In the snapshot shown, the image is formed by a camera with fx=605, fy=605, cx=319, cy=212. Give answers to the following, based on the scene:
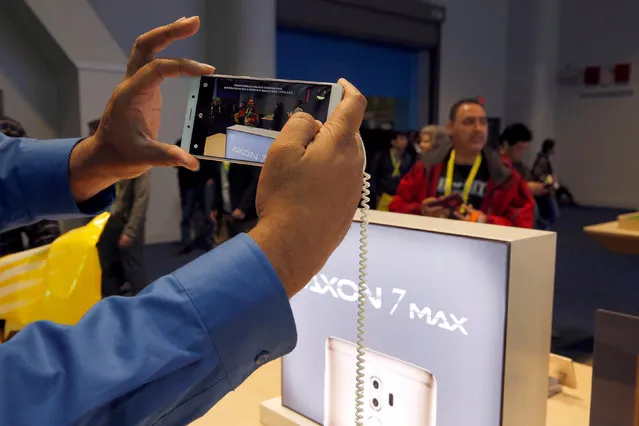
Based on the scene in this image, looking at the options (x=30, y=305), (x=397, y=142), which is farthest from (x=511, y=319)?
(x=397, y=142)

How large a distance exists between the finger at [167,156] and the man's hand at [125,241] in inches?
111

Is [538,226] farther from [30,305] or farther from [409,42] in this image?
[409,42]

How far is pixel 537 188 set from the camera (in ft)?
12.2

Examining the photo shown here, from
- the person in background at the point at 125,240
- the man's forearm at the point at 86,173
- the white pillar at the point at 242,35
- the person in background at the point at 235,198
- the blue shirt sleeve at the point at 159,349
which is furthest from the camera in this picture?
the white pillar at the point at 242,35

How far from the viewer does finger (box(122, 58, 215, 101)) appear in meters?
0.78

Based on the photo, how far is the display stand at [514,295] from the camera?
73 centimetres

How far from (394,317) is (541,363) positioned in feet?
0.67

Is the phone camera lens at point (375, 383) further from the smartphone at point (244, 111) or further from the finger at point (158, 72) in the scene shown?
the finger at point (158, 72)

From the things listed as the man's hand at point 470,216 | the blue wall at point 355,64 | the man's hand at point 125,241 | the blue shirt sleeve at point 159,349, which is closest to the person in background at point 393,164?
the man's hand at point 470,216

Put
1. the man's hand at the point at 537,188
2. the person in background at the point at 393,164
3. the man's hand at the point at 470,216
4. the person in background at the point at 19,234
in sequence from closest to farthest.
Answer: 1. the person in background at the point at 19,234
2. the man's hand at the point at 470,216
3. the man's hand at the point at 537,188
4. the person in background at the point at 393,164

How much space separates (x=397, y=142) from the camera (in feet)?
16.1

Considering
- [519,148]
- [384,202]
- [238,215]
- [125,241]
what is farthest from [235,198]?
[519,148]

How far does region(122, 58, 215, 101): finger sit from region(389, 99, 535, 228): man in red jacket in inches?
72.1

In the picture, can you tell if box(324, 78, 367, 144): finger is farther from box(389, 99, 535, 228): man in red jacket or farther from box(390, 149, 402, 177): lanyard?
box(390, 149, 402, 177): lanyard
